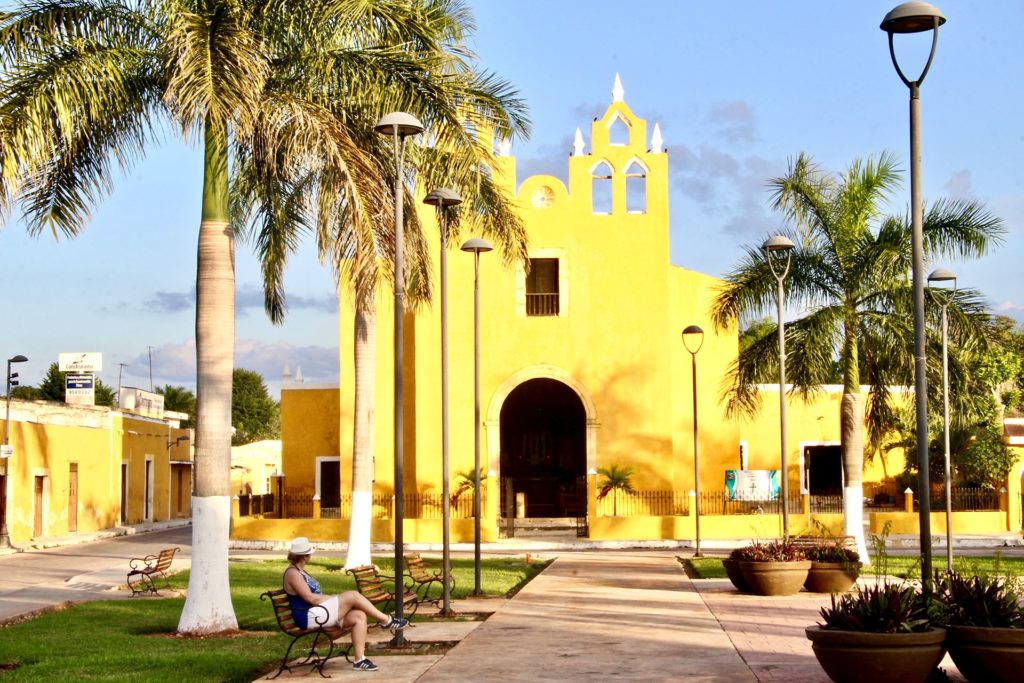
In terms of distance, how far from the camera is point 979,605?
8.59m

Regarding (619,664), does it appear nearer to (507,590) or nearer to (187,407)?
(507,590)

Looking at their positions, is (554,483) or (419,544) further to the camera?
(554,483)

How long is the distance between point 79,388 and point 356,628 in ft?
128

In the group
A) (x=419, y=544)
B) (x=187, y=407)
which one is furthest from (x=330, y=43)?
(x=187, y=407)

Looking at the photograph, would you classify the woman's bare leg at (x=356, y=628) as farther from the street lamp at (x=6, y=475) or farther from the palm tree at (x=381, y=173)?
the street lamp at (x=6, y=475)

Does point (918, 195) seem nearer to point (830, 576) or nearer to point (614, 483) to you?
point (830, 576)

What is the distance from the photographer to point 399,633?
11859 millimetres

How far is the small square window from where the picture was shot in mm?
33375

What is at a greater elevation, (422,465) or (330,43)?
(330,43)

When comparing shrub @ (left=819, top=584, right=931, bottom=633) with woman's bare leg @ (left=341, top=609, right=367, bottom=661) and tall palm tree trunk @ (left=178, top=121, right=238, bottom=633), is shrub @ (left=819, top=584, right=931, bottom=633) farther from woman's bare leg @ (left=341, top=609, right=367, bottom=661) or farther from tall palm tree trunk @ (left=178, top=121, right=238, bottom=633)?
tall palm tree trunk @ (left=178, top=121, right=238, bottom=633)

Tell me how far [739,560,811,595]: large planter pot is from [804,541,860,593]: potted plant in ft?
1.14

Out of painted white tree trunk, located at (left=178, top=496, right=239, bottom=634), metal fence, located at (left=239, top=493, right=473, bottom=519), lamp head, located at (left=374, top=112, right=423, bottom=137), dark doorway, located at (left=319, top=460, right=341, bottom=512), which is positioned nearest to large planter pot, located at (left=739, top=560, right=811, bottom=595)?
painted white tree trunk, located at (left=178, top=496, right=239, bottom=634)

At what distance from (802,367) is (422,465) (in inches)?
477

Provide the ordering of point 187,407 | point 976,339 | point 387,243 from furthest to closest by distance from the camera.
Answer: point 187,407
point 976,339
point 387,243
